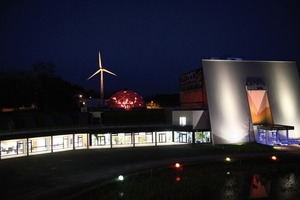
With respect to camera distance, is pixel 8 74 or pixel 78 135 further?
pixel 8 74

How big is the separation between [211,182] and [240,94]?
83.7 feet

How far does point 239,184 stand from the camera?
24.4 metres

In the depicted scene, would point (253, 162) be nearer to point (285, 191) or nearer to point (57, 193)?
point (285, 191)

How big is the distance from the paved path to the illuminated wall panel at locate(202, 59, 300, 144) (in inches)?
233

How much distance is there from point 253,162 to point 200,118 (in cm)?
1515

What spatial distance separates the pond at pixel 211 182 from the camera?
68.5 ft

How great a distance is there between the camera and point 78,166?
93.9ft

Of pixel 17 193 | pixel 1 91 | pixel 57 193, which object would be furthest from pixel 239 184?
pixel 1 91

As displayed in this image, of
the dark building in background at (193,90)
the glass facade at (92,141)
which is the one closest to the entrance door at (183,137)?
the glass facade at (92,141)

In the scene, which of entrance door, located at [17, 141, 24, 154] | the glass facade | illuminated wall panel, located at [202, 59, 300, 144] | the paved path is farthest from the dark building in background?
entrance door, located at [17, 141, 24, 154]

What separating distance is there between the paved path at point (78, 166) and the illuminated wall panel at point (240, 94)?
5906mm

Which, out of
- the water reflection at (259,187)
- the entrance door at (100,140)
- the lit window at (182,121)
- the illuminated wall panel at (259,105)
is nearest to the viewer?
the water reflection at (259,187)

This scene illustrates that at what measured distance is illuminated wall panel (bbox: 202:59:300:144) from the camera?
146 feet

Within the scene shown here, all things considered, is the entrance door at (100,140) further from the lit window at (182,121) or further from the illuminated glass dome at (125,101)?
the illuminated glass dome at (125,101)
